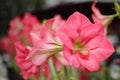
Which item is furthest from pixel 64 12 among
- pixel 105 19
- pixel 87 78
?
pixel 105 19

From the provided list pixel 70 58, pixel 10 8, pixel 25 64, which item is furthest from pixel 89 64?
pixel 10 8

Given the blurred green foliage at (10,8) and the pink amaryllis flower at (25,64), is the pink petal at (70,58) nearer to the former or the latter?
the pink amaryllis flower at (25,64)

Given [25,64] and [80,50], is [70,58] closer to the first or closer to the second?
[80,50]

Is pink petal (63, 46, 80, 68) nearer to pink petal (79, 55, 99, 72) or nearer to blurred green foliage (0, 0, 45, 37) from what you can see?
pink petal (79, 55, 99, 72)

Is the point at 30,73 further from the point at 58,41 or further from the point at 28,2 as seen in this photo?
the point at 28,2

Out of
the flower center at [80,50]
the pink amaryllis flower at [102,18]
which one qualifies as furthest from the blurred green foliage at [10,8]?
the flower center at [80,50]

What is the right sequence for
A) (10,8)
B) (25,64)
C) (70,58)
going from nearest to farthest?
(70,58) → (25,64) → (10,8)

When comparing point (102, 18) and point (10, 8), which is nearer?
point (102, 18)

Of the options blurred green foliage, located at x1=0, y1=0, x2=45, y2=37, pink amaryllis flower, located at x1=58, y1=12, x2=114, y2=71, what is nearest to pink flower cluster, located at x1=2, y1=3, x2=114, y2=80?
pink amaryllis flower, located at x1=58, y1=12, x2=114, y2=71
